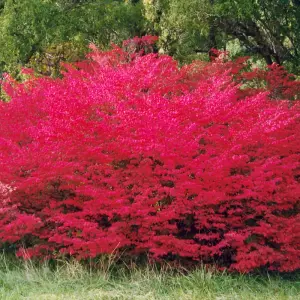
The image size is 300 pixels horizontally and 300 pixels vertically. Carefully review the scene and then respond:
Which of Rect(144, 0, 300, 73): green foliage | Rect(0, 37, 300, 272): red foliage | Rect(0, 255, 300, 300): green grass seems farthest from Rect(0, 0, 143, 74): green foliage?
Rect(0, 255, 300, 300): green grass

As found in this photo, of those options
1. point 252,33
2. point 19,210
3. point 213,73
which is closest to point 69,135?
point 19,210

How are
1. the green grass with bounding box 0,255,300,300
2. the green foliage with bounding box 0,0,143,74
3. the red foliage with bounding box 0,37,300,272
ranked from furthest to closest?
1. the green foliage with bounding box 0,0,143,74
2. the red foliage with bounding box 0,37,300,272
3. the green grass with bounding box 0,255,300,300

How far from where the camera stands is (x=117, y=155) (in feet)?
20.7

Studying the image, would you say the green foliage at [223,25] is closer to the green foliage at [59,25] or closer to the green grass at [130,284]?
the green foliage at [59,25]

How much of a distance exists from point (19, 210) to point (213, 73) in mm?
4093

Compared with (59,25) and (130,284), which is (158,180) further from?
(59,25)

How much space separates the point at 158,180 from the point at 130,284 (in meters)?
1.17

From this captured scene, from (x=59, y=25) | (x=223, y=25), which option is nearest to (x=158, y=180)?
(x=59, y=25)

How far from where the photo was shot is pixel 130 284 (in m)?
5.94

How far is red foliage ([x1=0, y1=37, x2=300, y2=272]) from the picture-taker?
20.1 feet

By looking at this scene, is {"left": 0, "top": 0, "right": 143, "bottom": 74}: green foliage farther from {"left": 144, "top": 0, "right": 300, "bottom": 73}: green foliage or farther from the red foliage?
the red foliage

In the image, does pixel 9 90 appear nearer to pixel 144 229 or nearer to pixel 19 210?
pixel 19 210

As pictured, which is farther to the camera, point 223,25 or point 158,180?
point 223,25

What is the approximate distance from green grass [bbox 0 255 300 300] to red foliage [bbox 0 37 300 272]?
22 cm
